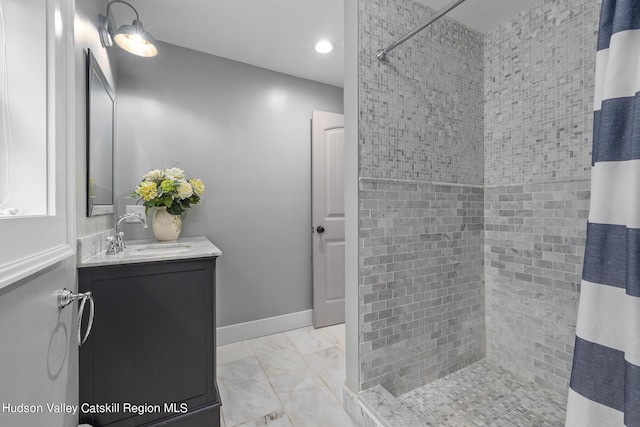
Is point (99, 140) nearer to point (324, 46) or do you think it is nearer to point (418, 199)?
point (324, 46)

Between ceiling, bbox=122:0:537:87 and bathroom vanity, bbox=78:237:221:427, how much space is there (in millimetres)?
1630

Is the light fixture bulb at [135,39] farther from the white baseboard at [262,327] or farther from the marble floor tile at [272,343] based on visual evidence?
the marble floor tile at [272,343]

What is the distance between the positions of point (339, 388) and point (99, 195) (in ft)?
Answer: 6.28

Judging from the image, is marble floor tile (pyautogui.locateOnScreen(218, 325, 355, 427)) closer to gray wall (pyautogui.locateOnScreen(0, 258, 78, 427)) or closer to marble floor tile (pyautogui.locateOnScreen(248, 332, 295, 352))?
marble floor tile (pyautogui.locateOnScreen(248, 332, 295, 352))

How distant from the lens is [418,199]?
1481 millimetres

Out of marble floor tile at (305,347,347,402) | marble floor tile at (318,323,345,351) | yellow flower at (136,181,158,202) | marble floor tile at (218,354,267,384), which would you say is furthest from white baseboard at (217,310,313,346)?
yellow flower at (136,181,158,202)

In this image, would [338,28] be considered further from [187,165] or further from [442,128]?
[187,165]

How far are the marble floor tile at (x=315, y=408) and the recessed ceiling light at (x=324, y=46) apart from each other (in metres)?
2.56

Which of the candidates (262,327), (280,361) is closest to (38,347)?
(280,361)

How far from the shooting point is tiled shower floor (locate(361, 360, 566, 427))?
3.99 feet

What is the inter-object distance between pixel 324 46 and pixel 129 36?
136cm

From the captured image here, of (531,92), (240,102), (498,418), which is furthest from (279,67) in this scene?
(498,418)

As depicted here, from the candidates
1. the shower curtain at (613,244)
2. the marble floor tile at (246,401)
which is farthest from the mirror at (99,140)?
the shower curtain at (613,244)

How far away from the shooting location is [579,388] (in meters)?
0.70
